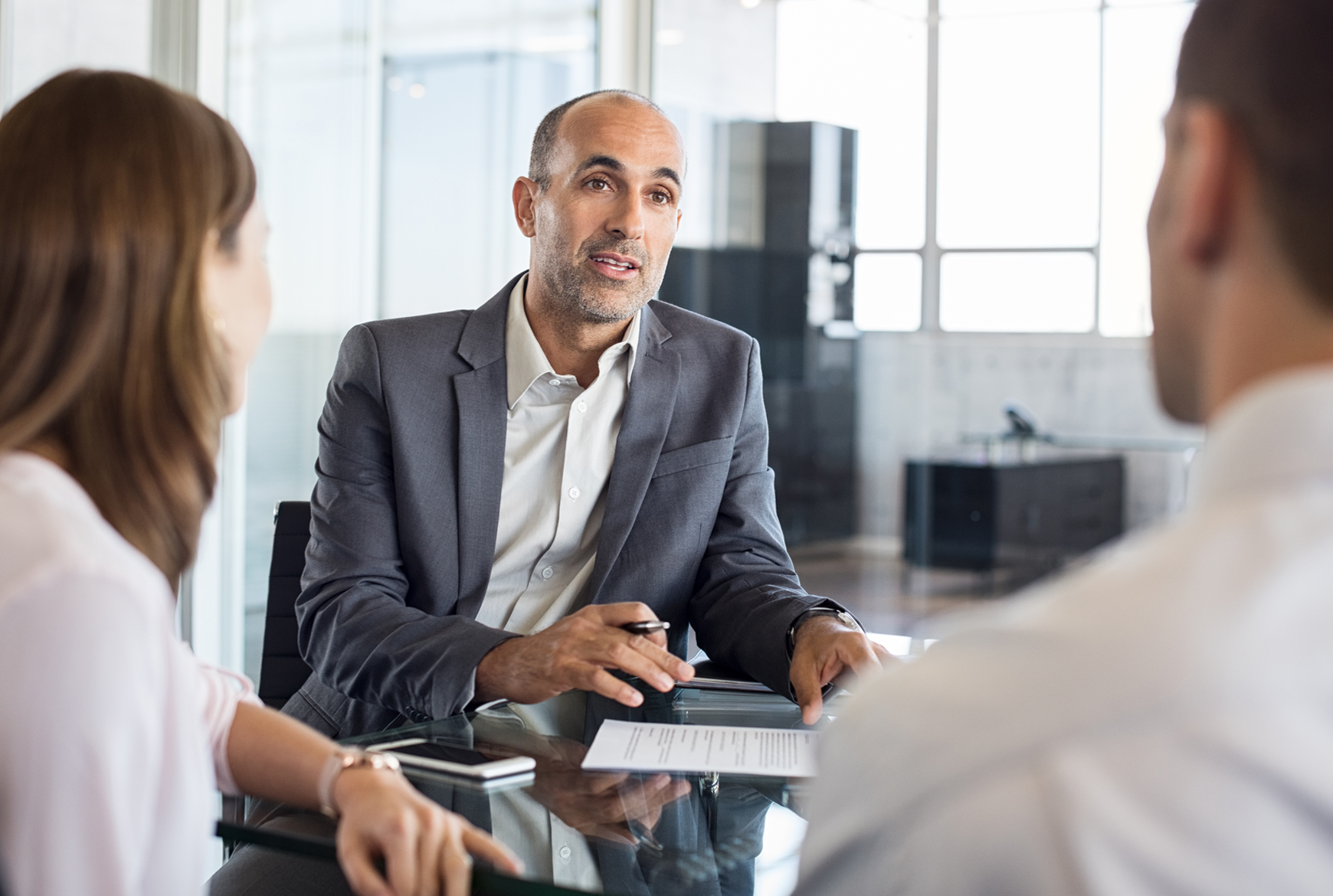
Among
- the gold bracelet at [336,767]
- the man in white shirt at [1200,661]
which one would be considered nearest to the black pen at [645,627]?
the gold bracelet at [336,767]

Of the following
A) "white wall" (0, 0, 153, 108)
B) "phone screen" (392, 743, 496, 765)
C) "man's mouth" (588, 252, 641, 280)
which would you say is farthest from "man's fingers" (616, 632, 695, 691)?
"white wall" (0, 0, 153, 108)

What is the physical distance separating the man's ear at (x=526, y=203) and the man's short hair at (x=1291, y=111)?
1778mm

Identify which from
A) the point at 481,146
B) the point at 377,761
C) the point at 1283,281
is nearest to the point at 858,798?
the point at 1283,281

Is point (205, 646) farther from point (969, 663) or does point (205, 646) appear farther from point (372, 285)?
point (969, 663)

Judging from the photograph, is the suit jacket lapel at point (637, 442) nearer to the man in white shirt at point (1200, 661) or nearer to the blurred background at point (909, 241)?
the man in white shirt at point (1200, 661)

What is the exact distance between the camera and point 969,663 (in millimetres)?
668

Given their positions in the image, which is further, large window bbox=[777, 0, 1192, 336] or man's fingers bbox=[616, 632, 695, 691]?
large window bbox=[777, 0, 1192, 336]

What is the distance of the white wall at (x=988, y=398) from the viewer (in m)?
4.31

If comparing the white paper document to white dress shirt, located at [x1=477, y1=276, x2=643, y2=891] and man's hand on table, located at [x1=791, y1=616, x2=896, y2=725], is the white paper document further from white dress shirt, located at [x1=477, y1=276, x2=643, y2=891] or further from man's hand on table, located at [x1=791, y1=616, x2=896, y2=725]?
white dress shirt, located at [x1=477, y1=276, x2=643, y2=891]

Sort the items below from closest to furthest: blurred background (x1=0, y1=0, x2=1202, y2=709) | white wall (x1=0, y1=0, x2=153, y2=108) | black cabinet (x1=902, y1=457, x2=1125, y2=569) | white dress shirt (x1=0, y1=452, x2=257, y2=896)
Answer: white dress shirt (x1=0, y1=452, x2=257, y2=896) < white wall (x1=0, y1=0, x2=153, y2=108) < blurred background (x1=0, y1=0, x2=1202, y2=709) < black cabinet (x1=902, y1=457, x2=1125, y2=569)

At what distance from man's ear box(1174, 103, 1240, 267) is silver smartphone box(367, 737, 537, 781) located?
0.85m

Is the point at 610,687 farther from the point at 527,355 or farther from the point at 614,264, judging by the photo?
the point at 614,264

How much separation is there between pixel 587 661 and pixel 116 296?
0.75m

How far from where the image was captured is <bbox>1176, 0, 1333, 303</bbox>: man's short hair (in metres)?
0.65
